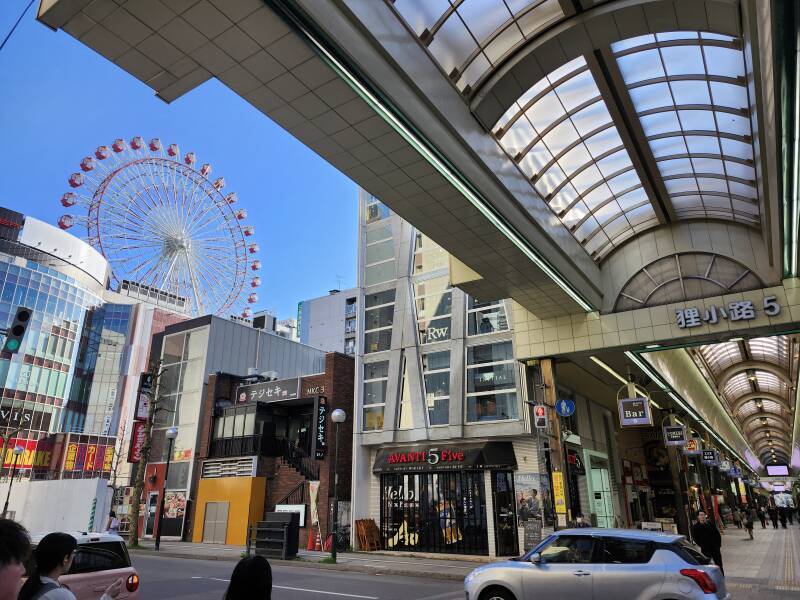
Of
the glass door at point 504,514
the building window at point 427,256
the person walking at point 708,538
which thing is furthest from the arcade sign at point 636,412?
the building window at point 427,256

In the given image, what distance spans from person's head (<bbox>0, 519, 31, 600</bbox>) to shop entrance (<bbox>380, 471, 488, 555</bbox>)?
2087 centimetres

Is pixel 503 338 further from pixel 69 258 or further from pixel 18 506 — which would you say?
pixel 69 258

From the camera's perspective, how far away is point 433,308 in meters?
24.7

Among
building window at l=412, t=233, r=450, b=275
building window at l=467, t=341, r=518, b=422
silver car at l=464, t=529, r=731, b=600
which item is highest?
building window at l=412, t=233, r=450, b=275

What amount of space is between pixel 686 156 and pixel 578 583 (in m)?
12.1

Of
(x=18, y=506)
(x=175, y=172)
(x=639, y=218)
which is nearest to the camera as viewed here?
(x=639, y=218)

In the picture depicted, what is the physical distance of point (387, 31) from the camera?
8.34 metres

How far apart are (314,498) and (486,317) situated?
11.9m

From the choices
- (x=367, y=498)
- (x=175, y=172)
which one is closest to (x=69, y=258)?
(x=175, y=172)

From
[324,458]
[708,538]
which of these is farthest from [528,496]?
[324,458]

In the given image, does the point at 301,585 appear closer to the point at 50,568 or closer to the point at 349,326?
the point at 50,568

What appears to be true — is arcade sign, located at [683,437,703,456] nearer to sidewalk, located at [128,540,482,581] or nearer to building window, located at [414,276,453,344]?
sidewalk, located at [128,540,482,581]

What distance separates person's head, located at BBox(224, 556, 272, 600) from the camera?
2.43 m

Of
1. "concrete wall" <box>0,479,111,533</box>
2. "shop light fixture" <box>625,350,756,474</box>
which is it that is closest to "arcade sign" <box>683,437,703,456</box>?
"shop light fixture" <box>625,350,756,474</box>
